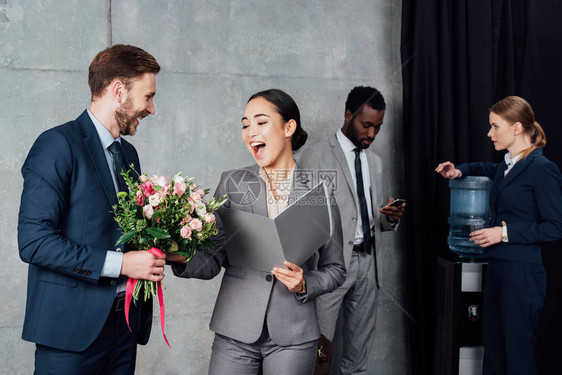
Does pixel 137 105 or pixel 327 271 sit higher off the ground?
pixel 137 105

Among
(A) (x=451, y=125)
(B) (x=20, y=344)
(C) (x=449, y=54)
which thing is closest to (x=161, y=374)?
(B) (x=20, y=344)

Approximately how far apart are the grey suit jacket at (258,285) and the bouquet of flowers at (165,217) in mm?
155

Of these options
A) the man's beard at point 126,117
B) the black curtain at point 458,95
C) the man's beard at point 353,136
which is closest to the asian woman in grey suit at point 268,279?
the man's beard at point 126,117

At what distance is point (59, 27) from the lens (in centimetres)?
288

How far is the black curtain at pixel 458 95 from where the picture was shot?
3.18m

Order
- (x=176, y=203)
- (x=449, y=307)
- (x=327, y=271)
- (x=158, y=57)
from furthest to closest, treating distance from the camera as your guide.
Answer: (x=158, y=57) < (x=449, y=307) < (x=327, y=271) < (x=176, y=203)

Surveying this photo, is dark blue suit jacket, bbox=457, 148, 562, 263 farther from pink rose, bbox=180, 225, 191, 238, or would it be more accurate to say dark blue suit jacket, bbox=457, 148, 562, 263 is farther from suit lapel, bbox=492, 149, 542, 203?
pink rose, bbox=180, 225, 191, 238

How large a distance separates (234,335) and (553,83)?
2.96 meters

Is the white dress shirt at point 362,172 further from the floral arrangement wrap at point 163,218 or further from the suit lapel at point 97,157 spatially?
the suit lapel at point 97,157

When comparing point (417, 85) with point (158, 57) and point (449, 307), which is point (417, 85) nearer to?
point (449, 307)

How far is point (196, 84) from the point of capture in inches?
122

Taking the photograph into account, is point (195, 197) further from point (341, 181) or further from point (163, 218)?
point (341, 181)

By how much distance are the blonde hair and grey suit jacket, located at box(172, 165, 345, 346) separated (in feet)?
4.39

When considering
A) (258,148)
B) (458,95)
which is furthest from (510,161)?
(258,148)
